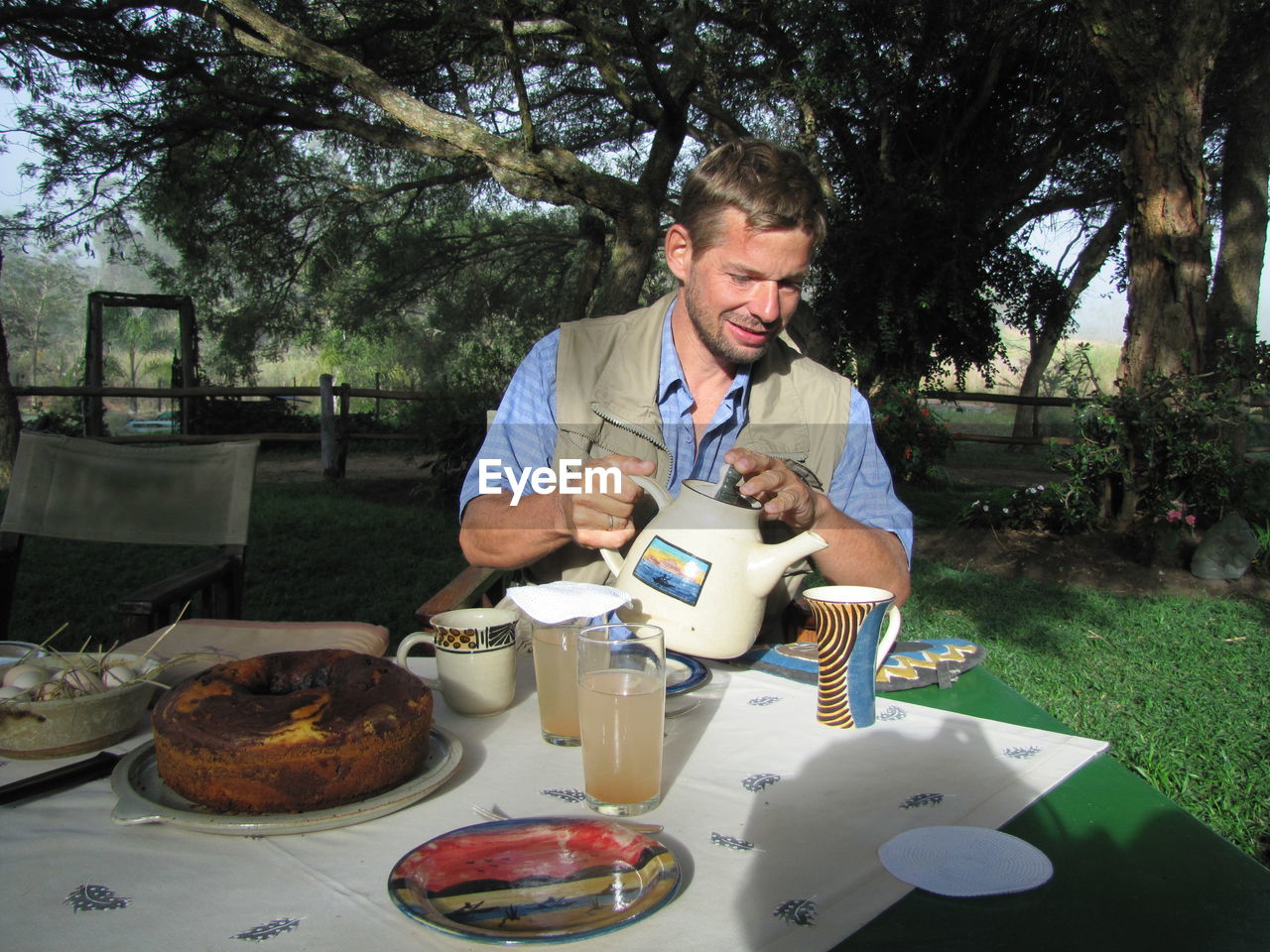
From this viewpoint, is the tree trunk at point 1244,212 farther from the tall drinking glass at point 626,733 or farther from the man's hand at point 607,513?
the tall drinking glass at point 626,733

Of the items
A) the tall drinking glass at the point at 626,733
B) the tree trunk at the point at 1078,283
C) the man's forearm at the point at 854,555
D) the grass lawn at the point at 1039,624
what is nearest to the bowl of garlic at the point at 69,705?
the tall drinking glass at the point at 626,733

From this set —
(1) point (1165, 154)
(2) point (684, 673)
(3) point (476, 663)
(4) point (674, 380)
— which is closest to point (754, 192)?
(4) point (674, 380)

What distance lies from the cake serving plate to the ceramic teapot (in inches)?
14.9

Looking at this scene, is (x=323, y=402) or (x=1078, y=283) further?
(x=1078, y=283)

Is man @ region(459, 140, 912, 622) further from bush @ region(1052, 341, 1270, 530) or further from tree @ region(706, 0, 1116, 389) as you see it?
tree @ region(706, 0, 1116, 389)

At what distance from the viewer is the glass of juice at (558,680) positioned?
116cm

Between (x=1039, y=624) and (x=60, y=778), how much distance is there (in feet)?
14.5

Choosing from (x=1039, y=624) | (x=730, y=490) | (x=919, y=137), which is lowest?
(x=1039, y=624)

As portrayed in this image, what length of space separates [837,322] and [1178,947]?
8.32m

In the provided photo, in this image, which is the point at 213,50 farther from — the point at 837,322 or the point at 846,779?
the point at 846,779

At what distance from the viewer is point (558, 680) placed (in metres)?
1.16

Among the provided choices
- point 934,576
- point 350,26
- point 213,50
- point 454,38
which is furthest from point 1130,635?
point 213,50

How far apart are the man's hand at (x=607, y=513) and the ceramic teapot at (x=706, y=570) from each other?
0.10 meters

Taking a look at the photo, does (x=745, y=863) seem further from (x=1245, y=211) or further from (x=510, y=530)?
(x=1245, y=211)
